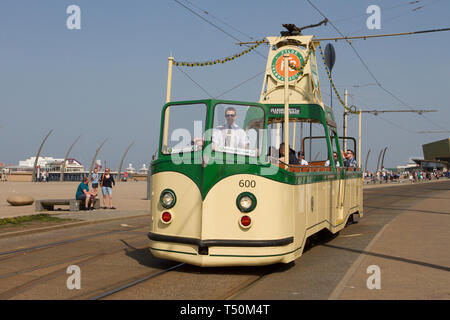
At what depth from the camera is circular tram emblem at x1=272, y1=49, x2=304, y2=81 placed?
41.4 feet

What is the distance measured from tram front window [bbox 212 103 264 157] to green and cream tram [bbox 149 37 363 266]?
0.01 meters

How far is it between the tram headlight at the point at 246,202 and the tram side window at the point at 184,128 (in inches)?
35.9

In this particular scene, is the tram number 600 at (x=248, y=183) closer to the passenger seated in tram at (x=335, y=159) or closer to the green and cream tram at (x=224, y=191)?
the green and cream tram at (x=224, y=191)

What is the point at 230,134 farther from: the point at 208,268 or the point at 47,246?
the point at 47,246

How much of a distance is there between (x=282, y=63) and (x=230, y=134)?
5.38 m

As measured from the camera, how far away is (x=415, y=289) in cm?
660

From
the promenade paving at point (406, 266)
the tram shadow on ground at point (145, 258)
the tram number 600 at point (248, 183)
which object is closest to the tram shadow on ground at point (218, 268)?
the tram shadow on ground at point (145, 258)

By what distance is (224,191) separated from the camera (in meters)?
7.36

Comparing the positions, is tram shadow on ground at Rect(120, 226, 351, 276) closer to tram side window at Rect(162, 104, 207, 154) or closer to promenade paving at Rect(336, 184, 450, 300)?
promenade paving at Rect(336, 184, 450, 300)

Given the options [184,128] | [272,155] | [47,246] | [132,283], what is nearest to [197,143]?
[184,128]

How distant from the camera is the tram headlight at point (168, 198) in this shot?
7.60 m

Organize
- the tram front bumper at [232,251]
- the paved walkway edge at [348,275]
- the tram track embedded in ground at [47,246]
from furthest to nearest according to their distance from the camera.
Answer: the tram track embedded in ground at [47,246], the tram front bumper at [232,251], the paved walkway edge at [348,275]

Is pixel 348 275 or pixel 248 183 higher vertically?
pixel 248 183

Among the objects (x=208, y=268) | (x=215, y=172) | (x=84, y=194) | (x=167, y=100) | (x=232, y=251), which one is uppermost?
(x=167, y=100)
